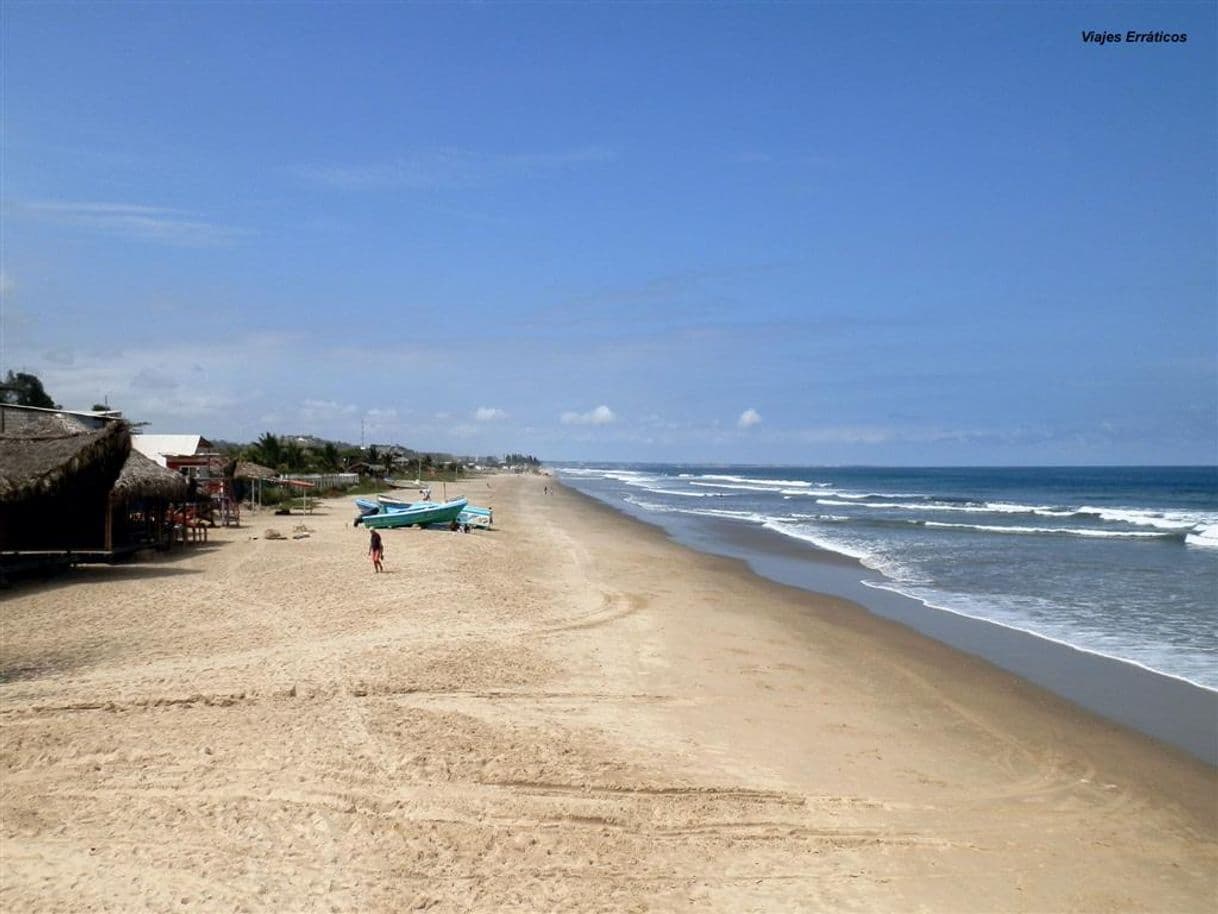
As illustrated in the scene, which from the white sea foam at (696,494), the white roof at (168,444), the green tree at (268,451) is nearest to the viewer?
the white roof at (168,444)

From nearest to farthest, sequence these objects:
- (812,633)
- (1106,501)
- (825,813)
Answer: (825,813) → (812,633) → (1106,501)

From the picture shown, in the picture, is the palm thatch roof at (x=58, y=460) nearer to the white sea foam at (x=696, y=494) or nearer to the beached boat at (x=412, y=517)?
the beached boat at (x=412, y=517)

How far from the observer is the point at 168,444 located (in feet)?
105

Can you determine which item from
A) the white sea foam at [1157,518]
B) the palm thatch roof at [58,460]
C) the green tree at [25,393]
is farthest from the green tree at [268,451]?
the white sea foam at [1157,518]

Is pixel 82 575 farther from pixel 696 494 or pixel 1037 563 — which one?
pixel 696 494

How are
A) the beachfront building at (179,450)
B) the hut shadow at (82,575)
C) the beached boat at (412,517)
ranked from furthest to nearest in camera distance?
the beachfront building at (179,450), the beached boat at (412,517), the hut shadow at (82,575)

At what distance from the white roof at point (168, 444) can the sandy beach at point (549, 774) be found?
20.1 m

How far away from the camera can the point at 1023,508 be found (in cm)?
4659

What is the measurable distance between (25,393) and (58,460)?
3472 centimetres

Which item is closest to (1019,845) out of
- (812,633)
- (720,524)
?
(812,633)

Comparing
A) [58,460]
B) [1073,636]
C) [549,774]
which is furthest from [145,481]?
[1073,636]

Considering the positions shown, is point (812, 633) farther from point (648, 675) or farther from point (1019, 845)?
point (1019, 845)

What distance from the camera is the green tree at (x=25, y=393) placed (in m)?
42.9

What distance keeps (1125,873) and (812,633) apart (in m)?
7.34
